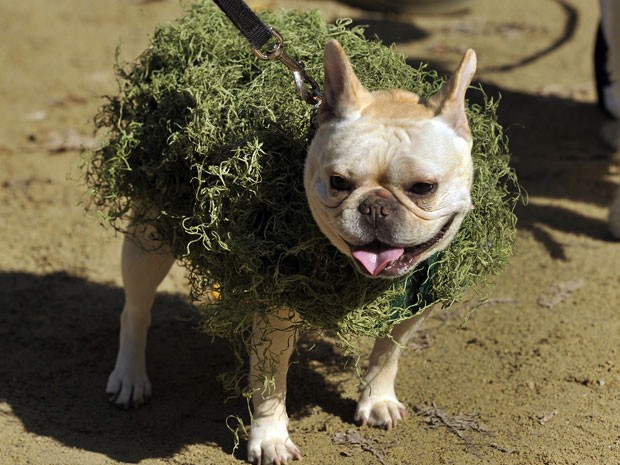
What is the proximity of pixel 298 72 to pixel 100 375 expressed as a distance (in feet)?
6.11

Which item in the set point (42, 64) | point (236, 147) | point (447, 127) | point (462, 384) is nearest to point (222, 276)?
point (236, 147)

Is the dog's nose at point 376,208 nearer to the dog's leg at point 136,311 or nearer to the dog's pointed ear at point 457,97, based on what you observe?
the dog's pointed ear at point 457,97

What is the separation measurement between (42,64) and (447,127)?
579 centimetres

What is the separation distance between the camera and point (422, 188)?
2.84m

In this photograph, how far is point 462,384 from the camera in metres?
4.05

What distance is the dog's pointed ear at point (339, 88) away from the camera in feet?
9.49

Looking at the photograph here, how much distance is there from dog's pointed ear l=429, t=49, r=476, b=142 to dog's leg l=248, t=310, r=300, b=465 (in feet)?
2.92

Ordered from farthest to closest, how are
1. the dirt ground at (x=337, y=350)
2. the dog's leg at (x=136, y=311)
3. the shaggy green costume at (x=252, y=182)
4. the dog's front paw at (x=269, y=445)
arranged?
the dog's leg at (x=136, y=311)
the dirt ground at (x=337, y=350)
the dog's front paw at (x=269, y=445)
the shaggy green costume at (x=252, y=182)

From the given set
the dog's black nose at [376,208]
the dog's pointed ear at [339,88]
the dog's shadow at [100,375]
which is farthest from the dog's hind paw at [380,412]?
the dog's pointed ear at [339,88]

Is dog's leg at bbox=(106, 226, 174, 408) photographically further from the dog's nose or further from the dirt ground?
the dog's nose

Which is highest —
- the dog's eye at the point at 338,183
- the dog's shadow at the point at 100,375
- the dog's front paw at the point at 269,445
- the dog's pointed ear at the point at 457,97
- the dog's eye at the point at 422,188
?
the dog's pointed ear at the point at 457,97

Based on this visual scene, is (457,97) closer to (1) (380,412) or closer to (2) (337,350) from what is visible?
(1) (380,412)

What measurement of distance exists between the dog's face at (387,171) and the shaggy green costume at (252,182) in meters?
0.22

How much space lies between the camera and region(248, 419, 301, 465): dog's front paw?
3.54m
